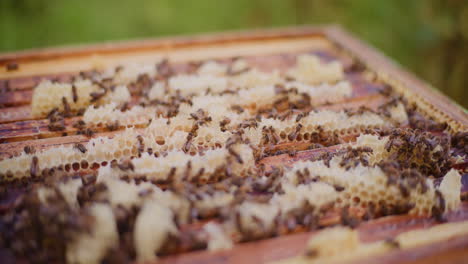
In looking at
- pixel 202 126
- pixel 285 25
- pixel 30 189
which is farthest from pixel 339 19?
pixel 30 189

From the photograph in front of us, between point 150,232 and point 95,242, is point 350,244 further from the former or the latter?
point 95,242

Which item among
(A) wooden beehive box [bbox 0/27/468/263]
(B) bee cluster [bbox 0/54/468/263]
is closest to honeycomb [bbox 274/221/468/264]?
(A) wooden beehive box [bbox 0/27/468/263]

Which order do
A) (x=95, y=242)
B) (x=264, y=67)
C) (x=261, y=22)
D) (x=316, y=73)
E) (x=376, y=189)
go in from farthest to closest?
1. (x=261, y=22)
2. (x=264, y=67)
3. (x=316, y=73)
4. (x=376, y=189)
5. (x=95, y=242)

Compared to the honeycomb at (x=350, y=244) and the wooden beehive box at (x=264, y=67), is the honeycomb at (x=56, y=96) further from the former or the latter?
the honeycomb at (x=350, y=244)

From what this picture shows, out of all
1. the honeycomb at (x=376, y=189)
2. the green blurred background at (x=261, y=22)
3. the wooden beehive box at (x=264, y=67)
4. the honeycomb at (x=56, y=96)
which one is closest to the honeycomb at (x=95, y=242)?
the wooden beehive box at (x=264, y=67)

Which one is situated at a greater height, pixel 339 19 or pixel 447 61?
pixel 339 19

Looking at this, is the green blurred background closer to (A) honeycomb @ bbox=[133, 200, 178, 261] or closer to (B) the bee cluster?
(B) the bee cluster

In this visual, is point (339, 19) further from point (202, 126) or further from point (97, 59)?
point (202, 126)

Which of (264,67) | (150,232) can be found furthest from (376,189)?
(264,67)
